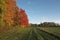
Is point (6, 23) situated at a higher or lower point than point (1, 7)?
lower

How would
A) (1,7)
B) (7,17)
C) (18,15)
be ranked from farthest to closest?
(18,15) < (7,17) < (1,7)

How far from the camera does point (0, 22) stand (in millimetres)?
45031

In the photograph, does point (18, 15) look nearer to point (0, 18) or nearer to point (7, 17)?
point (7, 17)

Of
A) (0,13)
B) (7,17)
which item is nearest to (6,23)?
(7,17)

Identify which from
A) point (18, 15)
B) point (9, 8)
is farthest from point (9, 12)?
point (18, 15)

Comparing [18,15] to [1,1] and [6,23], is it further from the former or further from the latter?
[1,1]

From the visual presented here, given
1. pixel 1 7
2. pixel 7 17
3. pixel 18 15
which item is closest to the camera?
pixel 1 7

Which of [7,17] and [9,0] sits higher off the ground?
[9,0]

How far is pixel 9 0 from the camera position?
5594cm

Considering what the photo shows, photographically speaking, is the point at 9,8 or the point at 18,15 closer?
the point at 9,8

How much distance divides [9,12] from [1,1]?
33.9 feet

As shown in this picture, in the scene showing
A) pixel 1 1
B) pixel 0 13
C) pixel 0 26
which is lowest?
pixel 0 26

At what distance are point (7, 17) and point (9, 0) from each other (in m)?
6.02

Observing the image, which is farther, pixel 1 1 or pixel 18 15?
pixel 18 15
